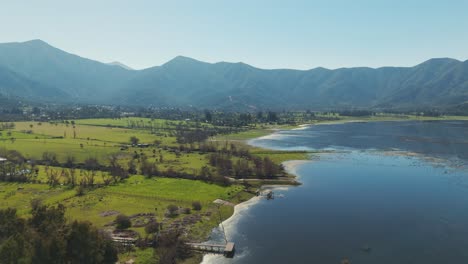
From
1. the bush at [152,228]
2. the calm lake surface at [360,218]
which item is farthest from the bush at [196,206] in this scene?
the bush at [152,228]

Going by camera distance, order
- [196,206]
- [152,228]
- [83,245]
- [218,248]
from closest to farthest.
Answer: [83,245]
[218,248]
[152,228]
[196,206]

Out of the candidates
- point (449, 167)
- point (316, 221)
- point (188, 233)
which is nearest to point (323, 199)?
point (316, 221)

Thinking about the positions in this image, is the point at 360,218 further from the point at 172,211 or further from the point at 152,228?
the point at 152,228

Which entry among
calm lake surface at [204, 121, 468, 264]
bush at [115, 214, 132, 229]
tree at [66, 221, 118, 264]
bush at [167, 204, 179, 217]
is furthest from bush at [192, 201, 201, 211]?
tree at [66, 221, 118, 264]

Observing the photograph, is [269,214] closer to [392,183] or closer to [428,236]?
[428,236]

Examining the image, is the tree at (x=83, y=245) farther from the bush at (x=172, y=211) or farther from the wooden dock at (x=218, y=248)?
the bush at (x=172, y=211)

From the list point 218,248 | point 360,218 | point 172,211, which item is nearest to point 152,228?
point 172,211
